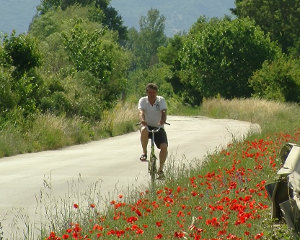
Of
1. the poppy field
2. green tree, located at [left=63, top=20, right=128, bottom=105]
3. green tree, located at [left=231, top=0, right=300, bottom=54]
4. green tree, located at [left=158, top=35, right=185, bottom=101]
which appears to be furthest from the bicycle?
green tree, located at [left=231, top=0, right=300, bottom=54]

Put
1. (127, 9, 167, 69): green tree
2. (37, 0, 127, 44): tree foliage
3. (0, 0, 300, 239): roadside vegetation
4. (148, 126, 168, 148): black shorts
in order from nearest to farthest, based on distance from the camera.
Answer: (0, 0, 300, 239): roadside vegetation < (148, 126, 168, 148): black shorts < (37, 0, 127, 44): tree foliage < (127, 9, 167, 69): green tree

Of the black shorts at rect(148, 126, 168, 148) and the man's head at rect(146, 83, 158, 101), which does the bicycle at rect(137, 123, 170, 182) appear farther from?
the man's head at rect(146, 83, 158, 101)

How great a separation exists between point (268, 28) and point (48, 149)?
68190 millimetres

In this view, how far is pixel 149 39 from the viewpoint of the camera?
559ft

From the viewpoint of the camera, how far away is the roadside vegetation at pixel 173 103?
27.0 feet

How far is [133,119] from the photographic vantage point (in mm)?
40969

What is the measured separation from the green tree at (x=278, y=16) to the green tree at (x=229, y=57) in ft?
50.2

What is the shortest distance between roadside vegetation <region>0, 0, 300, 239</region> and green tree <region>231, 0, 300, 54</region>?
0.37ft

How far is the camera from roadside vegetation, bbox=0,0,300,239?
324 inches

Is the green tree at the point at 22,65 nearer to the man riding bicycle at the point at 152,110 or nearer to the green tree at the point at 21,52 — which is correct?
the green tree at the point at 21,52

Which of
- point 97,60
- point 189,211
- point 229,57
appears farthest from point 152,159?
point 229,57

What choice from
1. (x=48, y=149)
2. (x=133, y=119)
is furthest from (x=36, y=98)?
(x=133, y=119)

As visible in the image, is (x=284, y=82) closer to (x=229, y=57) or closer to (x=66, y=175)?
(x=229, y=57)

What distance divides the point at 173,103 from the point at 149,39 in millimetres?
84476
